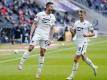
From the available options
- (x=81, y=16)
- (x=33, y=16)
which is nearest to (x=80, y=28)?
(x=81, y=16)

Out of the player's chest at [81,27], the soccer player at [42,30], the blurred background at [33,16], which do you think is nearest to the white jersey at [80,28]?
the player's chest at [81,27]

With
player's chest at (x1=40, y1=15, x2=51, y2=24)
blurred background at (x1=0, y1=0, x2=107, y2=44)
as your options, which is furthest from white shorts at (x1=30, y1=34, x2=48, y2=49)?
blurred background at (x1=0, y1=0, x2=107, y2=44)

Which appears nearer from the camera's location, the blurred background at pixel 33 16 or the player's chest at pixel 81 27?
the player's chest at pixel 81 27

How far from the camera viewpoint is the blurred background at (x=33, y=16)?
40625mm

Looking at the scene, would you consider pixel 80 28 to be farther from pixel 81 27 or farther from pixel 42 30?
pixel 42 30

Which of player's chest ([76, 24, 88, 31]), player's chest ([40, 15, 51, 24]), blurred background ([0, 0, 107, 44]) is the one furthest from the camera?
blurred background ([0, 0, 107, 44])

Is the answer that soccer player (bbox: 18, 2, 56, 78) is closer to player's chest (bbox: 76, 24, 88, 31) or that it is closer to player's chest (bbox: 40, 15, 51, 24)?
player's chest (bbox: 40, 15, 51, 24)

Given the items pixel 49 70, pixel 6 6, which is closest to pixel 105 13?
pixel 6 6

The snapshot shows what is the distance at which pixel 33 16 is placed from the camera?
47.5 meters

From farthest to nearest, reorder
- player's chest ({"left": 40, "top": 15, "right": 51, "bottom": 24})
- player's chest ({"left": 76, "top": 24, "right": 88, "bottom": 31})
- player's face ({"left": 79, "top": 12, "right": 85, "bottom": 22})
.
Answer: player's chest ({"left": 76, "top": 24, "right": 88, "bottom": 31}) < player's chest ({"left": 40, "top": 15, "right": 51, "bottom": 24}) < player's face ({"left": 79, "top": 12, "right": 85, "bottom": 22})

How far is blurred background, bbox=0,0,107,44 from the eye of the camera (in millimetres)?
40625

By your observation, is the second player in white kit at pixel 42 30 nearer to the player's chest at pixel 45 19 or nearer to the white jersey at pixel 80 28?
the player's chest at pixel 45 19

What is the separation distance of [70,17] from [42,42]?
40.4 metres

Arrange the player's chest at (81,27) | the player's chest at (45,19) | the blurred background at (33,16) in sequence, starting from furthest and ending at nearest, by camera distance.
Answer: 1. the blurred background at (33,16)
2. the player's chest at (81,27)
3. the player's chest at (45,19)
